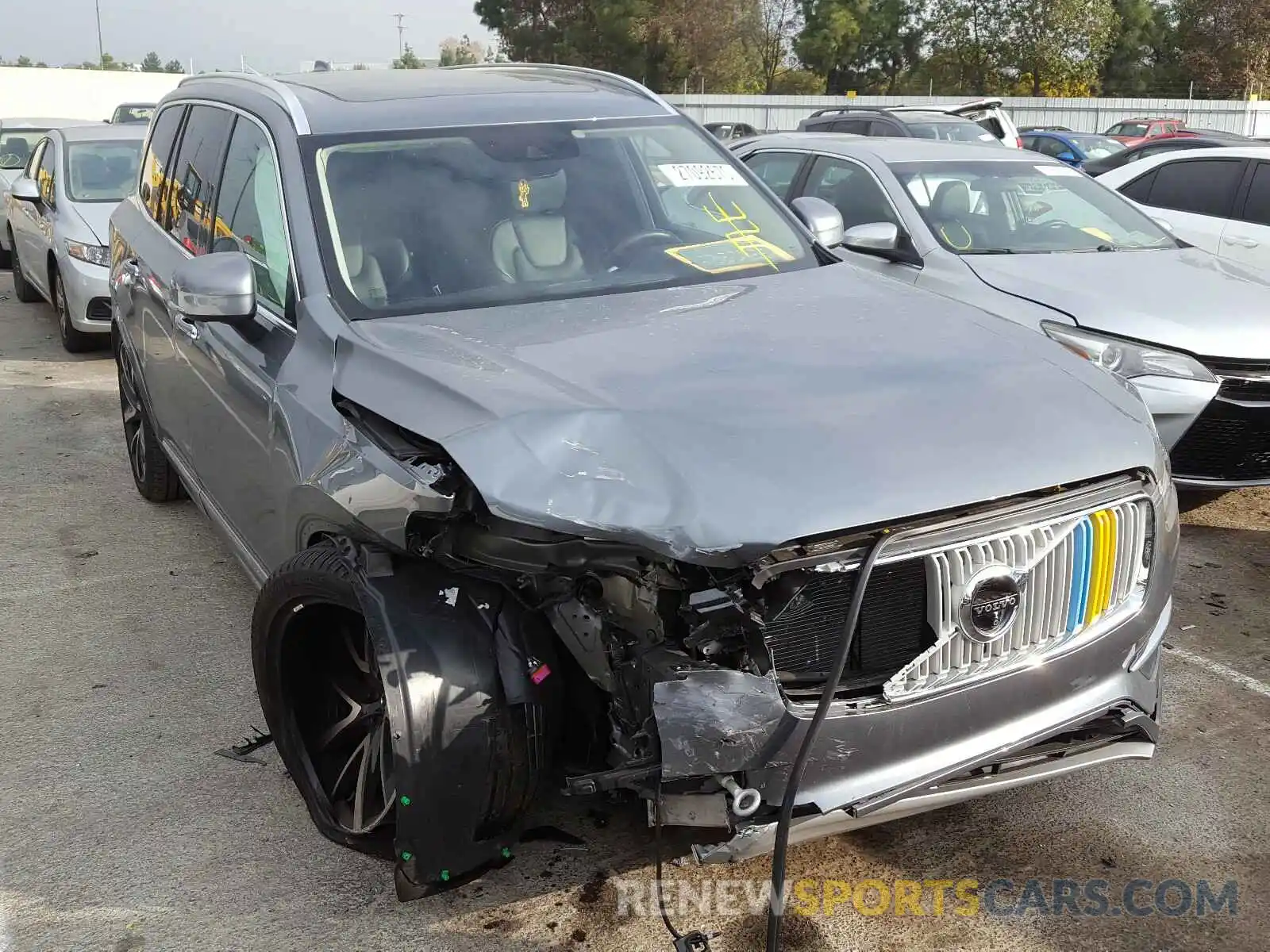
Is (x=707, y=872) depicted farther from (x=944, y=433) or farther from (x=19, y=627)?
(x=19, y=627)

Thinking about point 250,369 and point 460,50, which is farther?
point 460,50

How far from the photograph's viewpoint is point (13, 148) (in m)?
14.2

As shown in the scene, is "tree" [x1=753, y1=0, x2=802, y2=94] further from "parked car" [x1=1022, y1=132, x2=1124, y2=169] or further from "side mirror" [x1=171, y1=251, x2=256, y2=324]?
"side mirror" [x1=171, y1=251, x2=256, y2=324]

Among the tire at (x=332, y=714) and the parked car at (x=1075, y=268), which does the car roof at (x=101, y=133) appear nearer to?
the parked car at (x=1075, y=268)

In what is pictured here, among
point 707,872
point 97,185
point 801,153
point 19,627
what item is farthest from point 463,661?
point 97,185

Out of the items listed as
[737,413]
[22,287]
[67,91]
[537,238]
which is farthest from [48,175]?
[67,91]

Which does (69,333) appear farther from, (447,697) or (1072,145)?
(1072,145)

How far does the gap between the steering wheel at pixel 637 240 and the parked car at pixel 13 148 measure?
468 inches

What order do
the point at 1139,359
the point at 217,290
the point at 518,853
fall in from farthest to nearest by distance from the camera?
the point at 1139,359, the point at 217,290, the point at 518,853

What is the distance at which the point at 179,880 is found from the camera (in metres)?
2.99

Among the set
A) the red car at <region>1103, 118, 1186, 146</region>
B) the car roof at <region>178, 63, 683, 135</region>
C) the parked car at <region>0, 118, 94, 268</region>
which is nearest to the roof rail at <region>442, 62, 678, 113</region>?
the car roof at <region>178, 63, 683, 135</region>

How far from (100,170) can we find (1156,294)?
8562 millimetres

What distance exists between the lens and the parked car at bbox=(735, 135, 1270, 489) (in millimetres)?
5109

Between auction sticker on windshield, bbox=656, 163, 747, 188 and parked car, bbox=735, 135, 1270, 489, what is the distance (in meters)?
0.73
